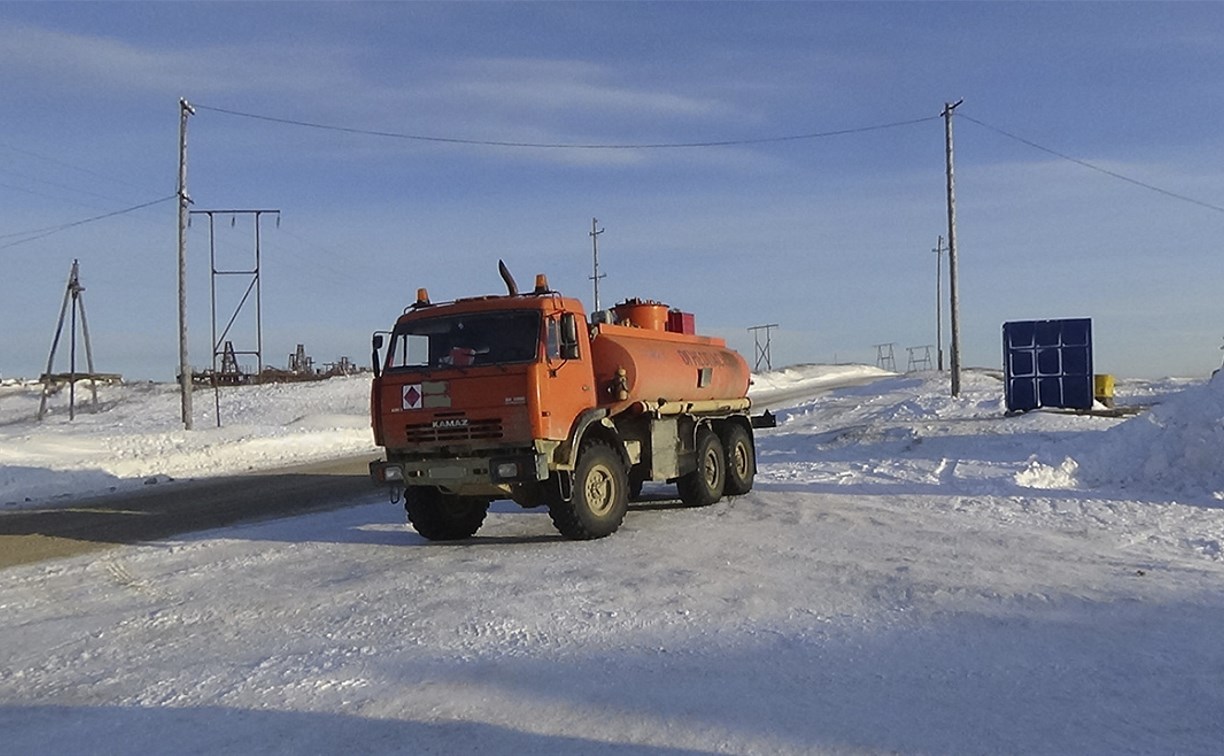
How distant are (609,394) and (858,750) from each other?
7544 millimetres

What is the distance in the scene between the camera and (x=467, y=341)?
1135cm

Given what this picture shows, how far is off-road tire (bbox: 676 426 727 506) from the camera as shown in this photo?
14383mm

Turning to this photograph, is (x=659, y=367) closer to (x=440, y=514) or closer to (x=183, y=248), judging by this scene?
(x=440, y=514)

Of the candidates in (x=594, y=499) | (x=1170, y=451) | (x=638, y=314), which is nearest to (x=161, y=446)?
(x=638, y=314)

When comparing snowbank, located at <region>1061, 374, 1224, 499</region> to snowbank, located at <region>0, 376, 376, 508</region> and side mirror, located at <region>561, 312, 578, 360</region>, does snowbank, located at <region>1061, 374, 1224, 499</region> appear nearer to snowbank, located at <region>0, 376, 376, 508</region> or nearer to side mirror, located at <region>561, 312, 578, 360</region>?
side mirror, located at <region>561, 312, 578, 360</region>

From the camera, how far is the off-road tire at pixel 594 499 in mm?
11375

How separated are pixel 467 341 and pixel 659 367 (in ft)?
9.80

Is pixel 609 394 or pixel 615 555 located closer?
pixel 615 555

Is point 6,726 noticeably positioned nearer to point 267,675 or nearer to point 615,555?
point 267,675

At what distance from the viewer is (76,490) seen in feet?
63.6

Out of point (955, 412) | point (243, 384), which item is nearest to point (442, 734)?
point (955, 412)

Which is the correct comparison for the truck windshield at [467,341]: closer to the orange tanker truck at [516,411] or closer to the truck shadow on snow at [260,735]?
the orange tanker truck at [516,411]

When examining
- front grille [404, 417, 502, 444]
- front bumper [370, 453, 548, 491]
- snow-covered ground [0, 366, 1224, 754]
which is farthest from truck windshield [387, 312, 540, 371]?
snow-covered ground [0, 366, 1224, 754]

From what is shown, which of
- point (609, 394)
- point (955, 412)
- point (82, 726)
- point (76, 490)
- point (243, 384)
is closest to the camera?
point (82, 726)
